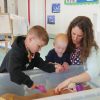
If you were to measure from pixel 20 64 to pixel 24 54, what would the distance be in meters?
0.06

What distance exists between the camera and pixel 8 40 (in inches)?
144

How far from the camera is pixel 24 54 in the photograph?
1.20 meters

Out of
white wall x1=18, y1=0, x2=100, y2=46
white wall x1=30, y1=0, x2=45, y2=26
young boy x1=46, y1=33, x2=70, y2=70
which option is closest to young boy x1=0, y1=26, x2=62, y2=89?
young boy x1=46, y1=33, x2=70, y2=70

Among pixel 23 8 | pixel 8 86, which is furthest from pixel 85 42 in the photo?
pixel 23 8

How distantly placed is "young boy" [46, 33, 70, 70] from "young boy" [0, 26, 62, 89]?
4.6 inches

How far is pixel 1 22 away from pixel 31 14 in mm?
1738

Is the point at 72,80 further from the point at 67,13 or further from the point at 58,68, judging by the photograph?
the point at 67,13

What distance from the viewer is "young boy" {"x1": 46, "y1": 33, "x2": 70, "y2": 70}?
1318 mm

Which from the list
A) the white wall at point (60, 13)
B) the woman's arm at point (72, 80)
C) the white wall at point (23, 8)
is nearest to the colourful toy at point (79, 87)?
the woman's arm at point (72, 80)

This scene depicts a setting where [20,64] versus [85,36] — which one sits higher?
[85,36]

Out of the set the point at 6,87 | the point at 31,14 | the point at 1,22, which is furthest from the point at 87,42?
the point at 31,14

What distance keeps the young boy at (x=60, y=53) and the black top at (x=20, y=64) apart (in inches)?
4.1

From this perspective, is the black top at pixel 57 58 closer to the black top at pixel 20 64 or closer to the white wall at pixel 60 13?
the black top at pixel 20 64

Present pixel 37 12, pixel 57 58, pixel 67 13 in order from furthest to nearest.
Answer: pixel 37 12
pixel 67 13
pixel 57 58
